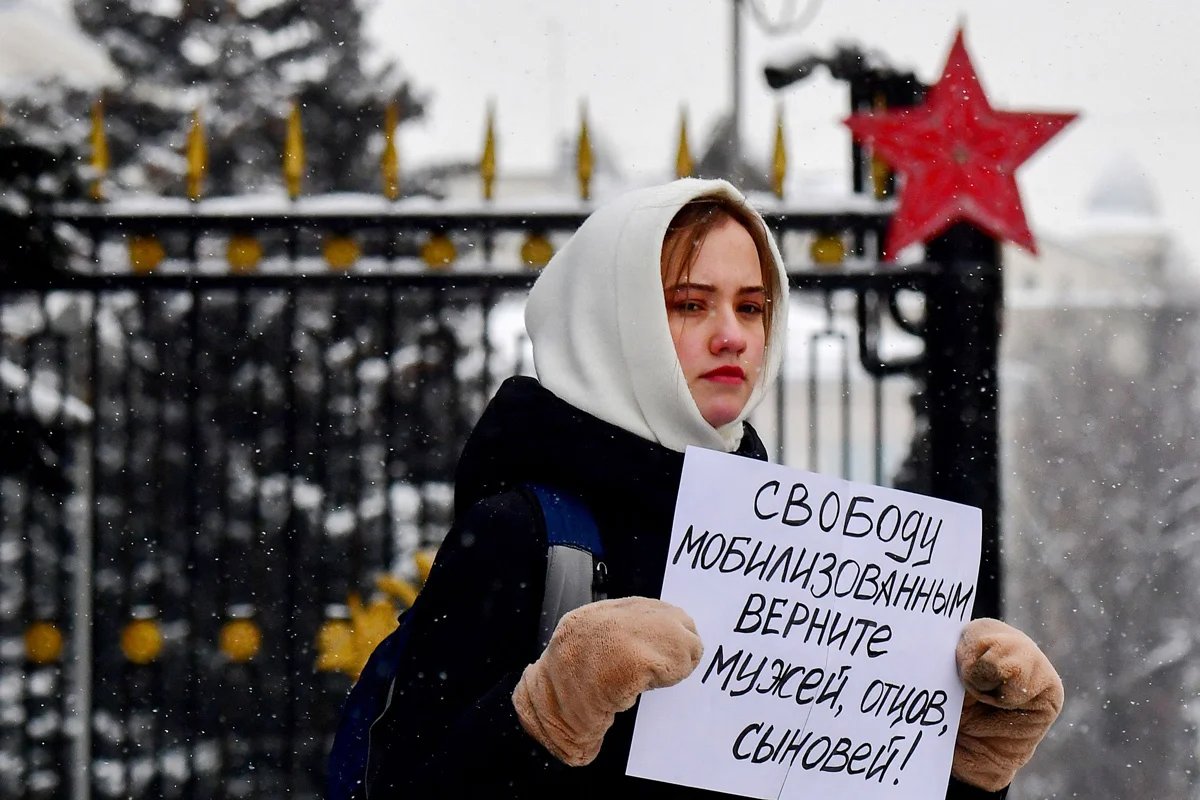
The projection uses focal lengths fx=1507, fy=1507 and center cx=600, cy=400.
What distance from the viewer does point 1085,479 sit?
38.3 m

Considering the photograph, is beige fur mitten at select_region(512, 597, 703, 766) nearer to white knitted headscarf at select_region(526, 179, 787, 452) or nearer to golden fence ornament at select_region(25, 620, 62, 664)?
white knitted headscarf at select_region(526, 179, 787, 452)

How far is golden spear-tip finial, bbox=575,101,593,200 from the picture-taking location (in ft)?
15.1

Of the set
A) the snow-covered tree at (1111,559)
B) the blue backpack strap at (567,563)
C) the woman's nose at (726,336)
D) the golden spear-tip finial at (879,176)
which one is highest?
the golden spear-tip finial at (879,176)

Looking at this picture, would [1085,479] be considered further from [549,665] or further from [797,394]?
[549,665]

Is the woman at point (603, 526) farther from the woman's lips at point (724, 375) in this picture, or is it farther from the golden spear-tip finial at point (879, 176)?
the golden spear-tip finial at point (879, 176)

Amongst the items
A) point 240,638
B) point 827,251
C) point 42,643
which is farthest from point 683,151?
point 42,643

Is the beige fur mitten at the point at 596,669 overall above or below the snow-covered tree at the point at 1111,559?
above

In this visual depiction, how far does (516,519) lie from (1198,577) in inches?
1431

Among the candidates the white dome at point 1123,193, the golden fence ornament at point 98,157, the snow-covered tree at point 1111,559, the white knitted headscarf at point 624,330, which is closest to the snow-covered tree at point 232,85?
the golden fence ornament at point 98,157

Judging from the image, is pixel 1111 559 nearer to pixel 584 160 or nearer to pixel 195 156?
pixel 584 160

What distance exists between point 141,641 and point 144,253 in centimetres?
122

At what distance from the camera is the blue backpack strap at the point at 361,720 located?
1.95 metres

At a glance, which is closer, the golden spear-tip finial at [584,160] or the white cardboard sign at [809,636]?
the white cardboard sign at [809,636]

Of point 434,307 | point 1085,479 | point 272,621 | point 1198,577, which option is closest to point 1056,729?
point 1198,577
